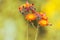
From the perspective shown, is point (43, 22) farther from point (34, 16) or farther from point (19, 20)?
point (19, 20)

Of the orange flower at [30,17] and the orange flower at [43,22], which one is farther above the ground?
the orange flower at [30,17]

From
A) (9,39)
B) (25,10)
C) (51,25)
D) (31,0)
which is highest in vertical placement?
(31,0)

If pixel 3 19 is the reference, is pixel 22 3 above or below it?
above

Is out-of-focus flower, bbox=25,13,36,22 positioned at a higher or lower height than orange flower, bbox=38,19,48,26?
higher

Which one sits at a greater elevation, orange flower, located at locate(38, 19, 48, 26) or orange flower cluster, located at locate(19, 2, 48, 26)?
orange flower cluster, located at locate(19, 2, 48, 26)

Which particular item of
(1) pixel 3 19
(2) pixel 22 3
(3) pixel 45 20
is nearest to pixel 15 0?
(2) pixel 22 3

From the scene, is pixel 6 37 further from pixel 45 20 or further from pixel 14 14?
pixel 45 20

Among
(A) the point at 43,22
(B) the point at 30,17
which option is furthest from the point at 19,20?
(A) the point at 43,22

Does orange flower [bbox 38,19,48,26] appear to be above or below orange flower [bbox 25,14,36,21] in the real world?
below

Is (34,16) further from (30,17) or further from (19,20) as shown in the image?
(19,20)

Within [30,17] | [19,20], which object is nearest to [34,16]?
[30,17]

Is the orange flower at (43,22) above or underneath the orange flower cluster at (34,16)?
underneath
